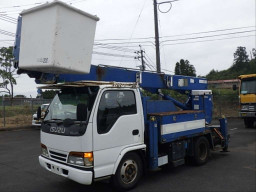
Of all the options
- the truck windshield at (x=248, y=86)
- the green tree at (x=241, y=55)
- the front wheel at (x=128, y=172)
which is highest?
the green tree at (x=241, y=55)

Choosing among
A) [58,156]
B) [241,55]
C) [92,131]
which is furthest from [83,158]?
[241,55]

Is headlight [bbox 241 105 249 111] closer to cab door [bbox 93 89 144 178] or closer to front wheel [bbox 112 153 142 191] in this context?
cab door [bbox 93 89 144 178]

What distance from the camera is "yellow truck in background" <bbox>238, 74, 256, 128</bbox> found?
14914 millimetres

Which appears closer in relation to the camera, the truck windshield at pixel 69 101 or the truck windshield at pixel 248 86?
the truck windshield at pixel 69 101

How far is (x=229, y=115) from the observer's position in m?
23.6

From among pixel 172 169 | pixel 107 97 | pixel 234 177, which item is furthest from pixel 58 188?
pixel 234 177

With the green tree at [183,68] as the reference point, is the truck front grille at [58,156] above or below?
below

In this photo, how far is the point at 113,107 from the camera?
211 inches

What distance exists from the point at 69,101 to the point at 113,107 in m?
0.90

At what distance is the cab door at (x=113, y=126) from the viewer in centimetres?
494

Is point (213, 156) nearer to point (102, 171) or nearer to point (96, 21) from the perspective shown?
point (102, 171)

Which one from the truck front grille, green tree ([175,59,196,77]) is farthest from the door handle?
green tree ([175,59,196,77])

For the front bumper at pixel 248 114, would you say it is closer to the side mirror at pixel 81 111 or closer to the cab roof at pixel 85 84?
the cab roof at pixel 85 84

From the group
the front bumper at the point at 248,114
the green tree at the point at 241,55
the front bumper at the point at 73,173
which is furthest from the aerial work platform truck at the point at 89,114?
the green tree at the point at 241,55
